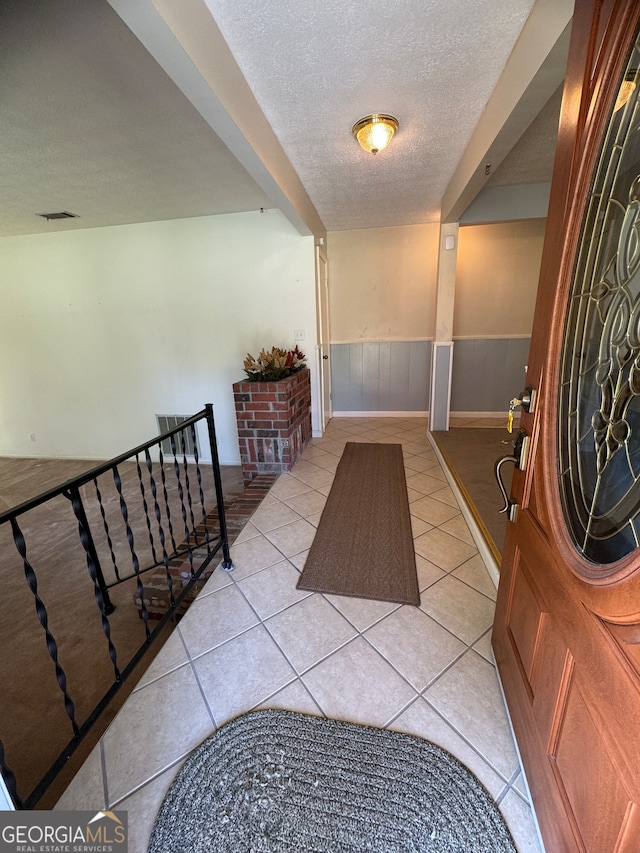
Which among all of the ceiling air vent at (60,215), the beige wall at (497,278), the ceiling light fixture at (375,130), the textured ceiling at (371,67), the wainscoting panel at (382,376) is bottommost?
the wainscoting panel at (382,376)

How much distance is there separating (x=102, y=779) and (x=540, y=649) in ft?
4.58

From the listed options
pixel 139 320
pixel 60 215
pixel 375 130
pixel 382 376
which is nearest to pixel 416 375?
pixel 382 376

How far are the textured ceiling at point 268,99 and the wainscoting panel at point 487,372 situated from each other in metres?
1.94

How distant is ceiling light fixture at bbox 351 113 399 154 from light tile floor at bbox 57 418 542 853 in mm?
2487

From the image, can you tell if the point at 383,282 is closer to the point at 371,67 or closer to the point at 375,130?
the point at 375,130

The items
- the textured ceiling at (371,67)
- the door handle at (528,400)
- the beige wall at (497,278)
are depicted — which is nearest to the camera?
the door handle at (528,400)

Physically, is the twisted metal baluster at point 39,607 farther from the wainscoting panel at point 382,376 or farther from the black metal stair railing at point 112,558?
the wainscoting panel at point 382,376

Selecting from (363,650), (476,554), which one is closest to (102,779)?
(363,650)

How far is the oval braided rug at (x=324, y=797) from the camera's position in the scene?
89 cm

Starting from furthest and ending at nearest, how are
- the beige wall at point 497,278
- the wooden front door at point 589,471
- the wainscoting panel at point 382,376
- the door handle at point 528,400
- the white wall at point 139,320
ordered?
the wainscoting panel at point 382,376, the beige wall at point 497,278, the white wall at point 139,320, the door handle at point 528,400, the wooden front door at point 589,471

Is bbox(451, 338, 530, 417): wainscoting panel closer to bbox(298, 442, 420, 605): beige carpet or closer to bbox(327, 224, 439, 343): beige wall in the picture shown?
bbox(327, 224, 439, 343): beige wall

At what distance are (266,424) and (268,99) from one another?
2.23 meters

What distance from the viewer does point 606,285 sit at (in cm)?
75

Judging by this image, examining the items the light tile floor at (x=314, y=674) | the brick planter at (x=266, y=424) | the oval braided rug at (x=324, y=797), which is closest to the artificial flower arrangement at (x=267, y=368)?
the brick planter at (x=266, y=424)
